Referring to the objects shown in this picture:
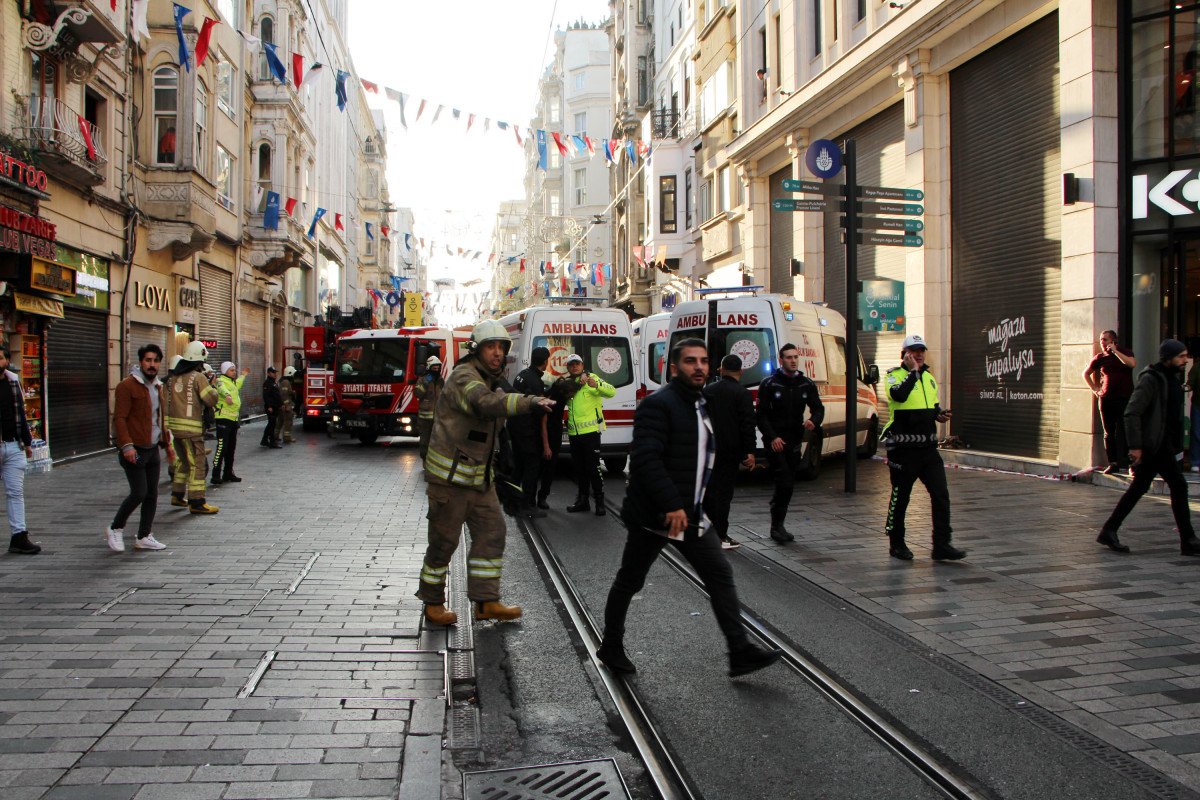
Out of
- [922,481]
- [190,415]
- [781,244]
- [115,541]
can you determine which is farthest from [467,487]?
[781,244]

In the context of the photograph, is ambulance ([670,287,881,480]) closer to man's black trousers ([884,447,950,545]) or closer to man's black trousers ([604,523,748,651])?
man's black trousers ([884,447,950,545])

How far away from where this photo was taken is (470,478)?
5746 millimetres

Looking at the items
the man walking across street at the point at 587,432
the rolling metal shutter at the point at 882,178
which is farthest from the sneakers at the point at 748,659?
the rolling metal shutter at the point at 882,178

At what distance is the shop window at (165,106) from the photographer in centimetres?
2183

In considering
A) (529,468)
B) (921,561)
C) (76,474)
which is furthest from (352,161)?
(921,561)

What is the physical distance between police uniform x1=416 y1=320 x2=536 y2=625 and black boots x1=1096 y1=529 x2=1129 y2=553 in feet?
16.8

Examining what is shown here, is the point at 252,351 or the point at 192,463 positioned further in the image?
the point at 252,351

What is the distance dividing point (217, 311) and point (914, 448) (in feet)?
79.2

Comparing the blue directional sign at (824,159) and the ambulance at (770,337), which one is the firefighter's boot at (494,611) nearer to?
the ambulance at (770,337)

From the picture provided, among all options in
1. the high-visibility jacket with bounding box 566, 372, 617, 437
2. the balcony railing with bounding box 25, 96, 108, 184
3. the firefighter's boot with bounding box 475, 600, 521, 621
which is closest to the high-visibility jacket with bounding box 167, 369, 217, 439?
the high-visibility jacket with bounding box 566, 372, 617, 437

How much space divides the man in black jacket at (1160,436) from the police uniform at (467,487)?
5119 mm

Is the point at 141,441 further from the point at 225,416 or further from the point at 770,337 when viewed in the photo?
the point at 770,337

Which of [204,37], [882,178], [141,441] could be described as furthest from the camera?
[882,178]

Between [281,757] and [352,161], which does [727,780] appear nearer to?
[281,757]
